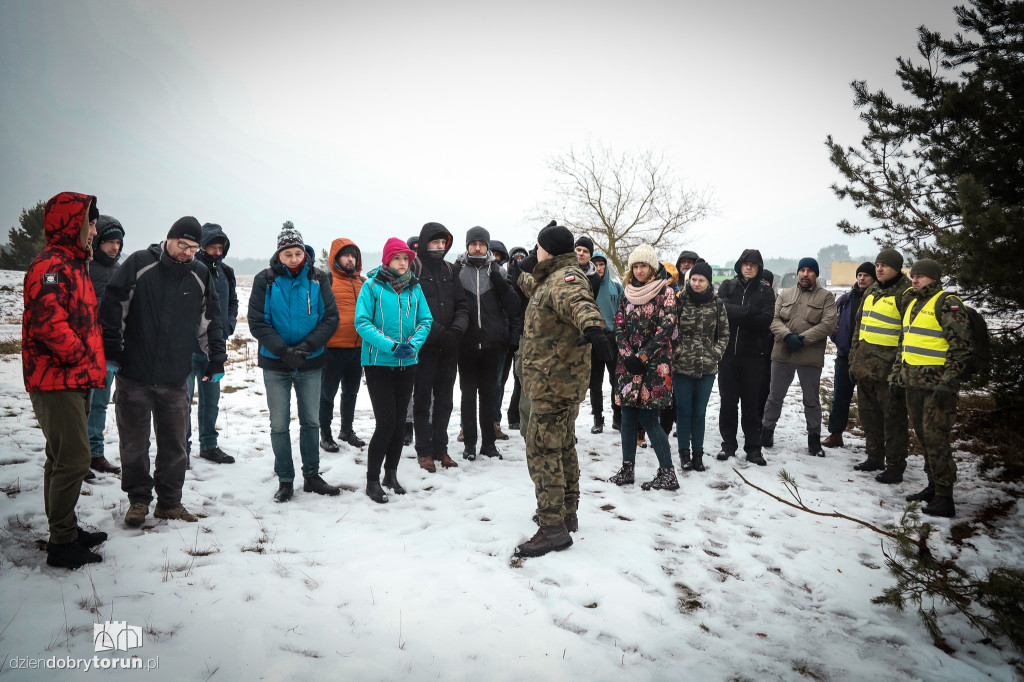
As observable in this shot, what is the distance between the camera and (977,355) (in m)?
4.11

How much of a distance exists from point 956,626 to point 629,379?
271 cm

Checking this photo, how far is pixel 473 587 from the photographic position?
2.94 metres

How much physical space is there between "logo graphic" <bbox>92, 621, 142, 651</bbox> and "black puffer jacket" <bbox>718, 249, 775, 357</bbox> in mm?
5866

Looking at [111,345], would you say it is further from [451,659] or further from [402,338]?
[451,659]

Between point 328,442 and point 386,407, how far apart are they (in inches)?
71.5

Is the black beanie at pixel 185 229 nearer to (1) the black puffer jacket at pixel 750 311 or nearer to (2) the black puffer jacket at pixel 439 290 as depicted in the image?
(2) the black puffer jacket at pixel 439 290

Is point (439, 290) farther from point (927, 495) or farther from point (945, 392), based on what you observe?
point (927, 495)

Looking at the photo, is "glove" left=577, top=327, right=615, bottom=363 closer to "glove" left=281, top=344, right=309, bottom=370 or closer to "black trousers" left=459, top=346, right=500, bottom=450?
"glove" left=281, top=344, right=309, bottom=370

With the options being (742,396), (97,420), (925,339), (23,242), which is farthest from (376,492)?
(23,242)

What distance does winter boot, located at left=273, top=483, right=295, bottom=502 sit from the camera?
424 cm

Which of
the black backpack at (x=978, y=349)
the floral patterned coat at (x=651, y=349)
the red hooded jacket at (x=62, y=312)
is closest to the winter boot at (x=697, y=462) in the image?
the floral patterned coat at (x=651, y=349)

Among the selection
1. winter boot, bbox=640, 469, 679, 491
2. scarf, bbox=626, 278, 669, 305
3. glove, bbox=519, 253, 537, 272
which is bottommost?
winter boot, bbox=640, 469, 679, 491

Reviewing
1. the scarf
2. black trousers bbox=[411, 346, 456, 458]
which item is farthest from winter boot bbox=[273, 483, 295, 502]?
the scarf

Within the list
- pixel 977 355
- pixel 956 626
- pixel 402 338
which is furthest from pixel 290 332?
pixel 977 355
